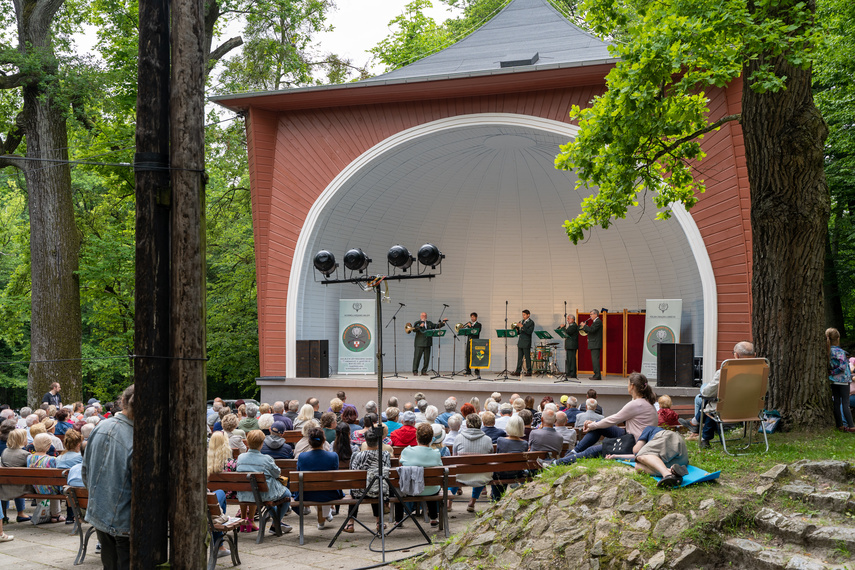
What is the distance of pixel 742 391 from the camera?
6.71m

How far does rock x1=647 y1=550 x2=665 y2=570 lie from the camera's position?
4789mm

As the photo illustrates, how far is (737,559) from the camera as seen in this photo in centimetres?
476

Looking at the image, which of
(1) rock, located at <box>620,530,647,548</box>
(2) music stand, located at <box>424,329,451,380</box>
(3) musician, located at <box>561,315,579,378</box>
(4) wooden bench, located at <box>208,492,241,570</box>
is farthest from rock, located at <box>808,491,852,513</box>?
(2) music stand, located at <box>424,329,451,380</box>

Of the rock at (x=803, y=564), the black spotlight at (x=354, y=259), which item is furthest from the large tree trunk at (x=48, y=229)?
the rock at (x=803, y=564)

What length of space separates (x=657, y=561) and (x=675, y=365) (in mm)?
8596

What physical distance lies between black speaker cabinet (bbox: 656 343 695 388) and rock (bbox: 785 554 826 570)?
8.60 m

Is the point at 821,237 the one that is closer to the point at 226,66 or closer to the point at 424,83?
the point at 424,83

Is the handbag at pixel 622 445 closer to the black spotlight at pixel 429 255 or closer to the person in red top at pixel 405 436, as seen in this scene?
the person in red top at pixel 405 436

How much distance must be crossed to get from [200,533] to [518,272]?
15257mm

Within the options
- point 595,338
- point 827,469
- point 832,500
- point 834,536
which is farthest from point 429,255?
point 595,338

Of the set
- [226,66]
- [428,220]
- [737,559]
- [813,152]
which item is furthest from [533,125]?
[226,66]

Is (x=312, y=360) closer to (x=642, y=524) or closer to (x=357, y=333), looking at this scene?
(x=357, y=333)

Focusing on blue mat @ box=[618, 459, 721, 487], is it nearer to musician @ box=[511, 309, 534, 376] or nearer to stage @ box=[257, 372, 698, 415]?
stage @ box=[257, 372, 698, 415]

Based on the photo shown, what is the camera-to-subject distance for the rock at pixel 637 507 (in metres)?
5.31
